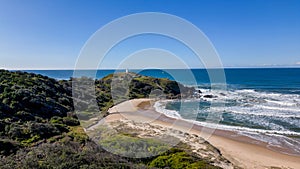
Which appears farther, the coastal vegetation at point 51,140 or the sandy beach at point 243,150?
the sandy beach at point 243,150

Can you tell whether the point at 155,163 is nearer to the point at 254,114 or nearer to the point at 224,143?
the point at 224,143

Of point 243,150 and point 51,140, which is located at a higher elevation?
point 51,140

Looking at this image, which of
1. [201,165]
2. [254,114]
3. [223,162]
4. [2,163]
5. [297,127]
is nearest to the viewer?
[2,163]

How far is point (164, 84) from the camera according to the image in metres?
49.1

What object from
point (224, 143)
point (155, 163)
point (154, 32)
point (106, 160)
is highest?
point (154, 32)

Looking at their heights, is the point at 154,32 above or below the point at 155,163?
above

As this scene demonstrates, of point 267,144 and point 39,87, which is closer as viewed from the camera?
point 267,144

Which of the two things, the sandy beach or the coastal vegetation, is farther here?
the sandy beach

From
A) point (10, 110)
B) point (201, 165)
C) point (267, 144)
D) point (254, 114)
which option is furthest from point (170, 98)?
point (201, 165)

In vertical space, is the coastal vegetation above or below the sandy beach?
above

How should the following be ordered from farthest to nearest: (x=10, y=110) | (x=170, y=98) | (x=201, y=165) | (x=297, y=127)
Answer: (x=170, y=98) < (x=297, y=127) < (x=10, y=110) < (x=201, y=165)

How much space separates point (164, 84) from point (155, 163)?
39728 millimetres

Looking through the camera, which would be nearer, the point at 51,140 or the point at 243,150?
the point at 51,140

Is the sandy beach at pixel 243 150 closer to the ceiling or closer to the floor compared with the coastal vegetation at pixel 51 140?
closer to the floor
